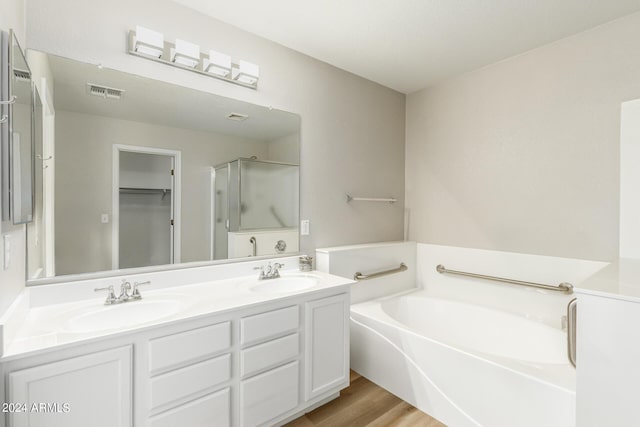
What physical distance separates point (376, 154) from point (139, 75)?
79.7 inches

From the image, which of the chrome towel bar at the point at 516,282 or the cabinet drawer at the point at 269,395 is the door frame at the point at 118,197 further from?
the chrome towel bar at the point at 516,282

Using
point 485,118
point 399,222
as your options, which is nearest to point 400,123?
point 485,118

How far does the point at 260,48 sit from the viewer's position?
86.4 inches

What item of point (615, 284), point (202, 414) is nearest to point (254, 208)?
point (202, 414)

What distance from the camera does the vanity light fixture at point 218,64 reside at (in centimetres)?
191

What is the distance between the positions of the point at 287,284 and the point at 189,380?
89 cm

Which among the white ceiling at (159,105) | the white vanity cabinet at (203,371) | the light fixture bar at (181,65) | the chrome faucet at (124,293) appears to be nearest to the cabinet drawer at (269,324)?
the white vanity cabinet at (203,371)

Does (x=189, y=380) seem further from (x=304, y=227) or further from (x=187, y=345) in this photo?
(x=304, y=227)

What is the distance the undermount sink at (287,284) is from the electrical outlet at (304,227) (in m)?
0.42

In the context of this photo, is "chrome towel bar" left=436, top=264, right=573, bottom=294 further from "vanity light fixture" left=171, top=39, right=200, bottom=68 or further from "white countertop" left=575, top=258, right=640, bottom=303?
"vanity light fixture" left=171, top=39, right=200, bottom=68

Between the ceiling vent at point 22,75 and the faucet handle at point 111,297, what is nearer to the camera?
the ceiling vent at point 22,75

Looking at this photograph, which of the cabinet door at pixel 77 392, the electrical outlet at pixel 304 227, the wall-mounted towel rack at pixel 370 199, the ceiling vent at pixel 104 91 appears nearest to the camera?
the cabinet door at pixel 77 392

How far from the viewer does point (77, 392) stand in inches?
43.3

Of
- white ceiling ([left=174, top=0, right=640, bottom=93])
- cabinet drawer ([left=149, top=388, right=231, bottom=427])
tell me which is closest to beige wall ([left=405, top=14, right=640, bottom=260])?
white ceiling ([left=174, top=0, right=640, bottom=93])
